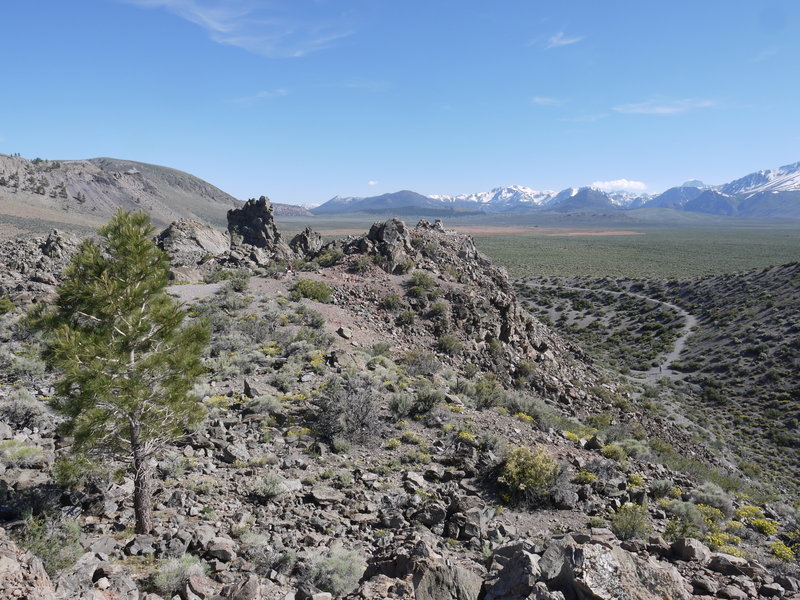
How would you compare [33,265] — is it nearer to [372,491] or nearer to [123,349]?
[123,349]

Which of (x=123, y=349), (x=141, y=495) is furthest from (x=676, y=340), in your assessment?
(x=123, y=349)

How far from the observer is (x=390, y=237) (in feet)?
86.5

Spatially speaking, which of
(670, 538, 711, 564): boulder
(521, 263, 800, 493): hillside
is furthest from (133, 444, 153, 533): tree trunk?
(521, 263, 800, 493): hillside

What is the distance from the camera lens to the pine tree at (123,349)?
619cm

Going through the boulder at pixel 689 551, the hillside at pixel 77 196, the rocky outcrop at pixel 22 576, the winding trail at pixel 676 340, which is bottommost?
the winding trail at pixel 676 340

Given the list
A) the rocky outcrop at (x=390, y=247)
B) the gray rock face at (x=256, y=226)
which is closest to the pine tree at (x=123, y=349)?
the rocky outcrop at (x=390, y=247)

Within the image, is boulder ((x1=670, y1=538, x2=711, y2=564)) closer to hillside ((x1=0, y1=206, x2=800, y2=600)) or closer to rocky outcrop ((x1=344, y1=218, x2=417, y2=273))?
hillside ((x1=0, y1=206, x2=800, y2=600))

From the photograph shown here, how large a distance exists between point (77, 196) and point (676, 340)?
443ft

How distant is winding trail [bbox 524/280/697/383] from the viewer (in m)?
34.7

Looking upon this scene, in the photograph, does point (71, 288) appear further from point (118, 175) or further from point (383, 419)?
point (118, 175)

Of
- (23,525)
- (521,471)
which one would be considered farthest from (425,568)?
(23,525)

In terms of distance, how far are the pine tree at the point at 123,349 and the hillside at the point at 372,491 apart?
66 centimetres

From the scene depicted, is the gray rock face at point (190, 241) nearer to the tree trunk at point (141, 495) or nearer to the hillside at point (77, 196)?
the tree trunk at point (141, 495)

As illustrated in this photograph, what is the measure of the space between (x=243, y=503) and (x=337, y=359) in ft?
24.5
